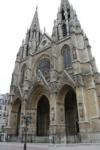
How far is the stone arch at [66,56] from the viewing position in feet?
69.4

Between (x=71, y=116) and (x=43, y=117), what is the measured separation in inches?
191

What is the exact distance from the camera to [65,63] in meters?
21.5

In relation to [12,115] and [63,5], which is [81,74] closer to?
[12,115]

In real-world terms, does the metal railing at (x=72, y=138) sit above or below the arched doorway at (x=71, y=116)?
below

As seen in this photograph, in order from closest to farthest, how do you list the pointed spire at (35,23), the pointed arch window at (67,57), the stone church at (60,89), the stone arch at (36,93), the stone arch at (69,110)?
the stone church at (60,89) → the stone arch at (69,110) → the pointed arch window at (67,57) → the stone arch at (36,93) → the pointed spire at (35,23)

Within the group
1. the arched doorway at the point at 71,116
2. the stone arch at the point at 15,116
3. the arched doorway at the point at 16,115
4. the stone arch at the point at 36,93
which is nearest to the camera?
the arched doorway at the point at 71,116

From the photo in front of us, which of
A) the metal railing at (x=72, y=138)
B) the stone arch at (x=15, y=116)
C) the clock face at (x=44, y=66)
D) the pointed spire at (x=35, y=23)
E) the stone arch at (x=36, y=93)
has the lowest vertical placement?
the metal railing at (x=72, y=138)

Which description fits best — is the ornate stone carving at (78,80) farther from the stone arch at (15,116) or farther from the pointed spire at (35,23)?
the pointed spire at (35,23)

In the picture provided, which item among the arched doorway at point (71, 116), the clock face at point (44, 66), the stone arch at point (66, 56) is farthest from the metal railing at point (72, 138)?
the stone arch at point (66, 56)

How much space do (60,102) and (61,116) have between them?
1795 millimetres

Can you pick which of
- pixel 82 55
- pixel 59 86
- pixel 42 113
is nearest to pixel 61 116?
pixel 59 86

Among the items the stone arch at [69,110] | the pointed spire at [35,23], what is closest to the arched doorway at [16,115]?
the stone arch at [69,110]

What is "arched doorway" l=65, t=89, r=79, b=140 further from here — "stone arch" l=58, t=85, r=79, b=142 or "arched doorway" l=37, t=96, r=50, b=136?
"arched doorway" l=37, t=96, r=50, b=136

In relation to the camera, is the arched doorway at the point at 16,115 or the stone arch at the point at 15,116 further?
the arched doorway at the point at 16,115
